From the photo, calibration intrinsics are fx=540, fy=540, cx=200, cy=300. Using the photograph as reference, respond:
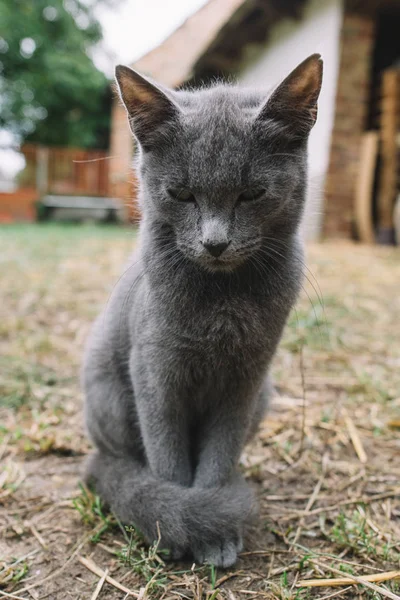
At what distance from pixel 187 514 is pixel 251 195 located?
0.77 m

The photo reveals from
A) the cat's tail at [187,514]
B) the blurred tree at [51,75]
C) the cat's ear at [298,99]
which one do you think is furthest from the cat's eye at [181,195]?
the blurred tree at [51,75]

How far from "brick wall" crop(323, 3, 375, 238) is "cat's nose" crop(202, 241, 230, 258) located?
459 cm

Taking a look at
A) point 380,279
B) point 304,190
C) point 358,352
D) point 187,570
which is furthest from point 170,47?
point 187,570

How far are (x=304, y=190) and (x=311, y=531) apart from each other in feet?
2.96

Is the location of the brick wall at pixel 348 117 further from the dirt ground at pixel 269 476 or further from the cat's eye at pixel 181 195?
the cat's eye at pixel 181 195

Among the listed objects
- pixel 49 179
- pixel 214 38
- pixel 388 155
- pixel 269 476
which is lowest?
pixel 269 476

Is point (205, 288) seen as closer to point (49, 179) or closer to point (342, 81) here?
point (342, 81)

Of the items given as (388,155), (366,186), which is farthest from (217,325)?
(388,155)

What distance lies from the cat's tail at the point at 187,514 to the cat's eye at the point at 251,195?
0.72 meters

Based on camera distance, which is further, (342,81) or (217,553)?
(342,81)

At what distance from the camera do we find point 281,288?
1378 millimetres

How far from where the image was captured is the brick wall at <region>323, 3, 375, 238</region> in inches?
207

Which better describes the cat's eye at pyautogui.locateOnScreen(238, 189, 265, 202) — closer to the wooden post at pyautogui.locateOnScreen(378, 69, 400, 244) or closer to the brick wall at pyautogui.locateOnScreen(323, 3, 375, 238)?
the brick wall at pyautogui.locateOnScreen(323, 3, 375, 238)

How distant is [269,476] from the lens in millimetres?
1732
